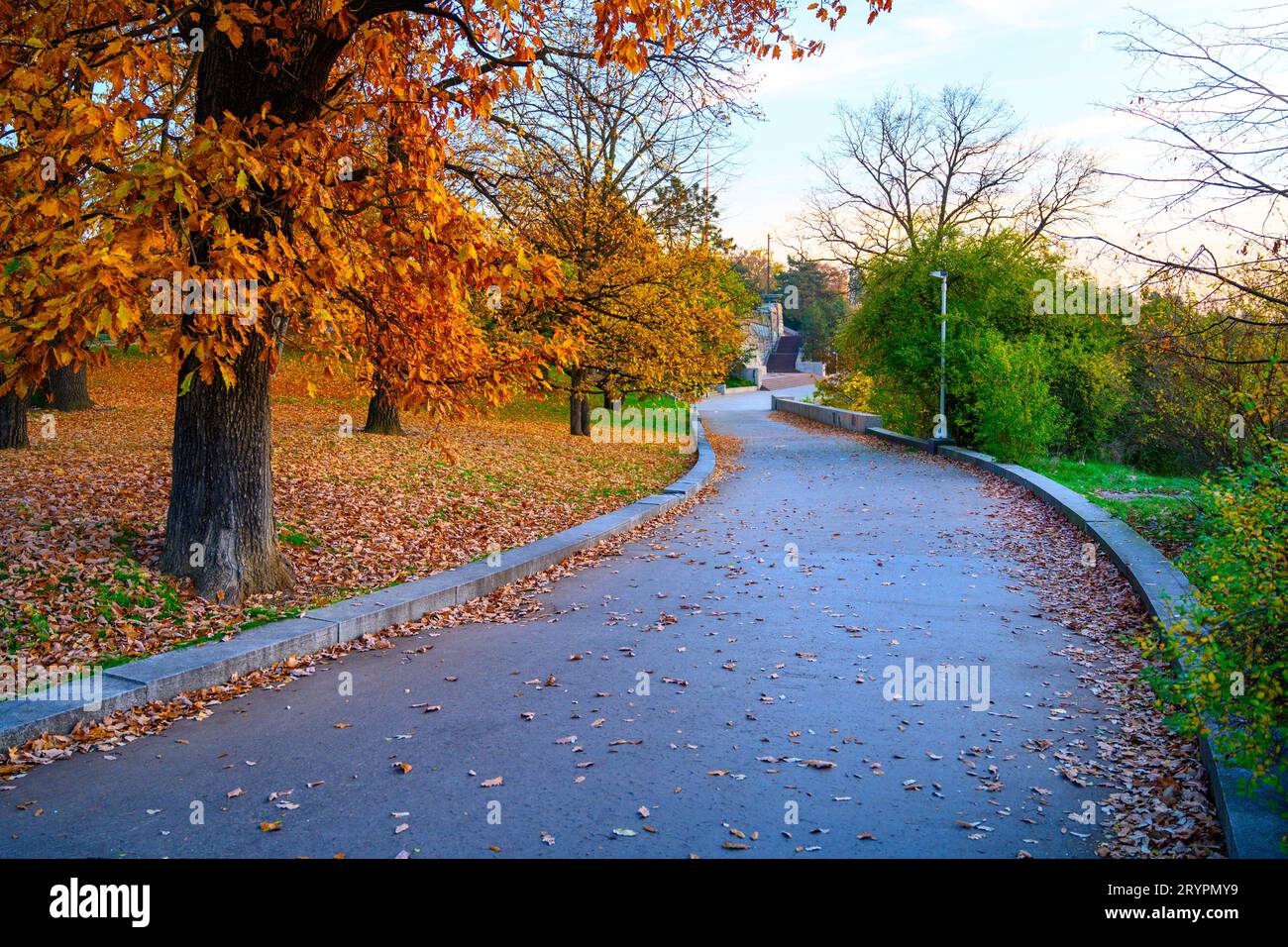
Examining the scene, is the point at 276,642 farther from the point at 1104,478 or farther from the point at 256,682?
the point at 1104,478

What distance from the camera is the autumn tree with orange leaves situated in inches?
221

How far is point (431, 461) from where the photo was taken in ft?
47.0

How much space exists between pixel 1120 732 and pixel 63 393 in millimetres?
18993

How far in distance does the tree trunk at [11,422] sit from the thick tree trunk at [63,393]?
5834 millimetres

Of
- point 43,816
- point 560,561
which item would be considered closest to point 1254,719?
point 43,816

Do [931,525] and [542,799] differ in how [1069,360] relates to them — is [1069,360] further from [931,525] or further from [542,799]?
[542,799]

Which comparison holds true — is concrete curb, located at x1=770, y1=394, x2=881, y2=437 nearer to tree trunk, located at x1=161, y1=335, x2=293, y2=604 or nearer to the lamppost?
the lamppost

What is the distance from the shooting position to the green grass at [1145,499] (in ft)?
34.7

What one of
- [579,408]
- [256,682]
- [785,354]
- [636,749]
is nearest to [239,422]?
[256,682]

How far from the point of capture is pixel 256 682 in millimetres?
6254

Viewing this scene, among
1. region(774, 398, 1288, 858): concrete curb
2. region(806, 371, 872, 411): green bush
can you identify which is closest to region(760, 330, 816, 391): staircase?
region(806, 371, 872, 411): green bush

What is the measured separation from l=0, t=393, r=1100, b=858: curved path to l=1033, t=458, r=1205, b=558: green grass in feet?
9.23

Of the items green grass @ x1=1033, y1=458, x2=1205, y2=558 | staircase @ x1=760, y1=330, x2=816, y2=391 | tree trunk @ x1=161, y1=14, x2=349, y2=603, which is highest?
staircase @ x1=760, y1=330, x2=816, y2=391

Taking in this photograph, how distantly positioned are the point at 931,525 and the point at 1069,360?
42.1ft
